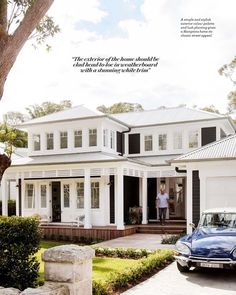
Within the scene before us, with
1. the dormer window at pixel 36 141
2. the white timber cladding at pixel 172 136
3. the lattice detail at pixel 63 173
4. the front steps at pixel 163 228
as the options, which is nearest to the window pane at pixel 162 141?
the white timber cladding at pixel 172 136

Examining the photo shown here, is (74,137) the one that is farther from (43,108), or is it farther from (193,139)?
(43,108)

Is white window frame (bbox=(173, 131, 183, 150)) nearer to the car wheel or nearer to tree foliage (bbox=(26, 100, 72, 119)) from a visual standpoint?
the car wheel

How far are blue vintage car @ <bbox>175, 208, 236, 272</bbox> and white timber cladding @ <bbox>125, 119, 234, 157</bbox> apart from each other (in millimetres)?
11589

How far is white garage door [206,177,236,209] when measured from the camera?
14867 millimetres

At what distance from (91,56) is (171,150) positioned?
12943mm

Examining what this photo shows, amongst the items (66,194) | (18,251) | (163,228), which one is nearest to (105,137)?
(66,194)

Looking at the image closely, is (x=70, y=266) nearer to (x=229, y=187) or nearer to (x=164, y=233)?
(x=229, y=187)

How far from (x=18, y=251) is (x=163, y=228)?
12.7 meters

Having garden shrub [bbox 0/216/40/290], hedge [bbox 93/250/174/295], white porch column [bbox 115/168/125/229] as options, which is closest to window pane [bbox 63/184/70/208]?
white porch column [bbox 115/168/125/229]

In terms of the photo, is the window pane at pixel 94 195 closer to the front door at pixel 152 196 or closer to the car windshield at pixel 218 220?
the front door at pixel 152 196

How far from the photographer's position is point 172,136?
22.9 m

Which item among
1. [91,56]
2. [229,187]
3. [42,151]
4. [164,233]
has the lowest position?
[164,233]

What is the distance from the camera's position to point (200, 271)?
9914mm

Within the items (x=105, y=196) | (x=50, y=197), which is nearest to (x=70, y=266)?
(x=105, y=196)
